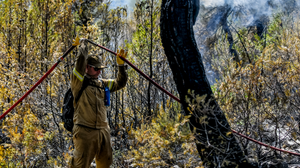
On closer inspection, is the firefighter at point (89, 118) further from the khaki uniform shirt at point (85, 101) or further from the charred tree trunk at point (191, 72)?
the charred tree trunk at point (191, 72)

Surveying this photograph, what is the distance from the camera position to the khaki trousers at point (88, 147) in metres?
2.81

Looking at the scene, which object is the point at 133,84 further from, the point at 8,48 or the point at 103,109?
the point at 8,48

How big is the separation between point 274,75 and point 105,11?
4.67 meters

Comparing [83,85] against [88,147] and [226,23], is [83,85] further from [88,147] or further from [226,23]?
[226,23]

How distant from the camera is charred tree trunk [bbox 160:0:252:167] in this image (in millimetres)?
2361

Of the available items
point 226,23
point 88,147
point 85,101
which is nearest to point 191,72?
point 85,101

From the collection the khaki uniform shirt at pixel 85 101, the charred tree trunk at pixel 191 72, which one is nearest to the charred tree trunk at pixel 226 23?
the charred tree trunk at pixel 191 72

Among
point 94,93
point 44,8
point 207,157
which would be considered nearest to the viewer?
point 207,157

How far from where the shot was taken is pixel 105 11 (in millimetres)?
6137

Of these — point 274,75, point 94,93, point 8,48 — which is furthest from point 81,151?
point 8,48

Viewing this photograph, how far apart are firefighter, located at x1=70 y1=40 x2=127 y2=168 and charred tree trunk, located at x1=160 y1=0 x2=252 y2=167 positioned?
1142 mm

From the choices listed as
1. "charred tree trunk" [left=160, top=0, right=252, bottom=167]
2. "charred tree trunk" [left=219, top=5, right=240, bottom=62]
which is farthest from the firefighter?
"charred tree trunk" [left=219, top=5, right=240, bottom=62]

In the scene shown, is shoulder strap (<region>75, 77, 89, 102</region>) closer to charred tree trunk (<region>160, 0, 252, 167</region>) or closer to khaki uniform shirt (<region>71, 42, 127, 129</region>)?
khaki uniform shirt (<region>71, 42, 127, 129</region>)

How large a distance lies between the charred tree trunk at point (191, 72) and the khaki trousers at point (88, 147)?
1.27 meters
